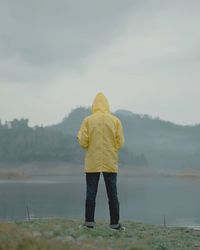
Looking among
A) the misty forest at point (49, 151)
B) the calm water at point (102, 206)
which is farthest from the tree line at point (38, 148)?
the calm water at point (102, 206)

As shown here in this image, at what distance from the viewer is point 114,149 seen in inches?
377

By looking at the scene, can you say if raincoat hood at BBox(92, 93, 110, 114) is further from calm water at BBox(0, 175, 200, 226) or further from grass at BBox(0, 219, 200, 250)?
calm water at BBox(0, 175, 200, 226)

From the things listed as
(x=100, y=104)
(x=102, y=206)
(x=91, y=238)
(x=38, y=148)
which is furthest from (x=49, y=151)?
(x=91, y=238)

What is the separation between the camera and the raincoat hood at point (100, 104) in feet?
32.0

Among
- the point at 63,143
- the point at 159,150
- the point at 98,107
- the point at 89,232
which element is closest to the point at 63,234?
the point at 89,232

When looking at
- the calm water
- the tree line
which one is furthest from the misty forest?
the calm water

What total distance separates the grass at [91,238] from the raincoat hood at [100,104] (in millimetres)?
1766

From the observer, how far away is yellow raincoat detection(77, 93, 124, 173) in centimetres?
941

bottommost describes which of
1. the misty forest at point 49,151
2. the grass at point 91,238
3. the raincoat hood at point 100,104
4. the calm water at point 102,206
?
the calm water at point 102,206

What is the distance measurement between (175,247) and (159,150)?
172m

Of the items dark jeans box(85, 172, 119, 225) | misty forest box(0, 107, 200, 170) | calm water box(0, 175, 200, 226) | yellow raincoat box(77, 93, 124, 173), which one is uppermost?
misty forest box(0, 107, 200, 170)

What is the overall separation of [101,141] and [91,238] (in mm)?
1732

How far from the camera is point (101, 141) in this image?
9.47 metres

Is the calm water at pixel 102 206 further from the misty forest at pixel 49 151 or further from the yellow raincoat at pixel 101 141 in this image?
the misty forest at pixel 49 151
